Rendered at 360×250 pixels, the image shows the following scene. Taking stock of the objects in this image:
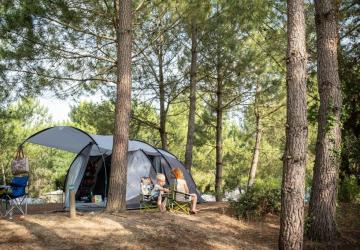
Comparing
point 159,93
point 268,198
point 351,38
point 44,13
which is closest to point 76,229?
point 268,198

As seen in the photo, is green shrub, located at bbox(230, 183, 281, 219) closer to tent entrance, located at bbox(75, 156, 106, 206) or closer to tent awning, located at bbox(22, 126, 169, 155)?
tent awning, located at bbox(22, 126, 169, 155)

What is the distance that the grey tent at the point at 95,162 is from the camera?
870 centimetres

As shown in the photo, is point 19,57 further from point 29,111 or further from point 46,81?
point 29,111

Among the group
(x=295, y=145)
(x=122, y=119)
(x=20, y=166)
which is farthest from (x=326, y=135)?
(x=20, y=166)

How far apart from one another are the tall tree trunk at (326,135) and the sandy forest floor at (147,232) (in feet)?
1.04

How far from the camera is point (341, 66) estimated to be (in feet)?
28.5

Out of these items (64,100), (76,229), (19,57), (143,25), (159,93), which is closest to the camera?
(76,229)

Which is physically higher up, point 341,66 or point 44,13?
point 44,13

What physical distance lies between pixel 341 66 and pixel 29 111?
1865 cm

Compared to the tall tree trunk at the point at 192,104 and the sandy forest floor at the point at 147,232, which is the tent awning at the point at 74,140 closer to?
the tall tree trunk at the point at 192,104

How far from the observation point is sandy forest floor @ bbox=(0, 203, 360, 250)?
5012 millimetres

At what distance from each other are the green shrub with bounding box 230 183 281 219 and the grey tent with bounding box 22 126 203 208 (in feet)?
7.85

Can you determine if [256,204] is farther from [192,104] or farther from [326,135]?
[192,104]

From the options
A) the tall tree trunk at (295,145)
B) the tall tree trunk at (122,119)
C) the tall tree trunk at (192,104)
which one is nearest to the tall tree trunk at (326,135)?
the tall tree trunk at (295,145)
